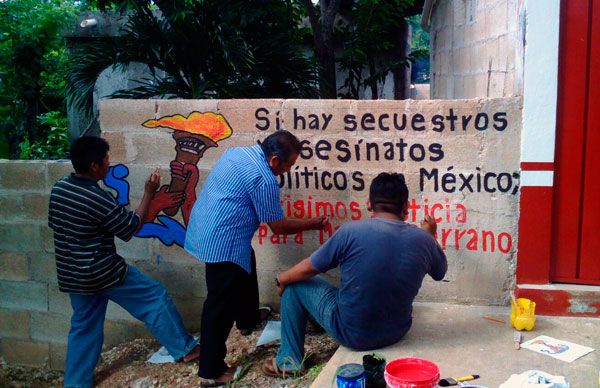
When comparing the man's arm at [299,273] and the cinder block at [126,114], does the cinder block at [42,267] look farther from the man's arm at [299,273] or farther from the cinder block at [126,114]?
the man's arm at [299,273]

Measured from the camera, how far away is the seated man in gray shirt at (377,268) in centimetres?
334

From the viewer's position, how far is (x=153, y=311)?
173 inches

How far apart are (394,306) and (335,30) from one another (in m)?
6.28

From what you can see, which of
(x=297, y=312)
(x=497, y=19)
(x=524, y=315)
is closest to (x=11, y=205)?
(x=297, y=312)

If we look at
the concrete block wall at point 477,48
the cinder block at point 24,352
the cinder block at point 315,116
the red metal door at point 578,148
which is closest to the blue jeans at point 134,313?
the cinder block at point 24,352

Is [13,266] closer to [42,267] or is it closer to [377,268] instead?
[42,267]

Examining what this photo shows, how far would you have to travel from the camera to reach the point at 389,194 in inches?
133

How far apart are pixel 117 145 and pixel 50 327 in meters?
1.90

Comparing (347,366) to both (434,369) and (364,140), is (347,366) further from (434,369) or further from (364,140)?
(364,140)

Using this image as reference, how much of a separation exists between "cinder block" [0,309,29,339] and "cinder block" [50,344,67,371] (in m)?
0.30

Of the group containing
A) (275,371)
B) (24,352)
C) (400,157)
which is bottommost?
(24,352)

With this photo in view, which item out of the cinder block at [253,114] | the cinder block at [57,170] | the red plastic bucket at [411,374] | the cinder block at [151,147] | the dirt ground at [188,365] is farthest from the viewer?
the cinder block at [57,170]

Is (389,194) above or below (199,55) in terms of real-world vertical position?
below

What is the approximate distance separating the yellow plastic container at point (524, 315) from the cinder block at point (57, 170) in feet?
11.8
